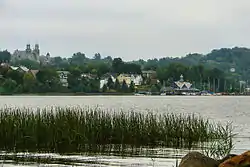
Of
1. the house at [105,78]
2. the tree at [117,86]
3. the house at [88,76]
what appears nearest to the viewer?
the house at [88,76]

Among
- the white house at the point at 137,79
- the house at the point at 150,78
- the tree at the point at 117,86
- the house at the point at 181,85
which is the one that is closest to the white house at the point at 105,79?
the tree at the point at 117,86

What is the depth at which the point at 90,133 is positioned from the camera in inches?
807

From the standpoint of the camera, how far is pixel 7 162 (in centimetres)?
1716

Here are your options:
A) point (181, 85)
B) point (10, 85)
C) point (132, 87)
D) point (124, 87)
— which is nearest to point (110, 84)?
point (124, 87)

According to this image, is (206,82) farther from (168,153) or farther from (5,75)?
(168,153)

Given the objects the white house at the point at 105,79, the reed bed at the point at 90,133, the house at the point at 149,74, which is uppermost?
the house at the point at 149,74

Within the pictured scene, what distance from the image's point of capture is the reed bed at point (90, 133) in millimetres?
19641

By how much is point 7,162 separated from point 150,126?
6283mm

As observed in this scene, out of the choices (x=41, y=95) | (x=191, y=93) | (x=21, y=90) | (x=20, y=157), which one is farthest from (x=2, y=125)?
(x=191, y=93)

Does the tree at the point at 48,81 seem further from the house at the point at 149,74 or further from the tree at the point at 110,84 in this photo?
the house at the point at 149,74

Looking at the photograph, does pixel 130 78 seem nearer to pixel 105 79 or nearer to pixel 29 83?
pixel 105 79

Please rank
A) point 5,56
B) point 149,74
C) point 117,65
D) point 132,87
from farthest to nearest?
point 5,56, point 117,65, point 149,74, point 132,87

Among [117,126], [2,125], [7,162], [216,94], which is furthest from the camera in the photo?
[216,94]

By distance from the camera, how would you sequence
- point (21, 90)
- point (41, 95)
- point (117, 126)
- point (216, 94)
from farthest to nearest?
point (216, 94) < point (41, 95) < point (21, 90) < point (117, 126)
